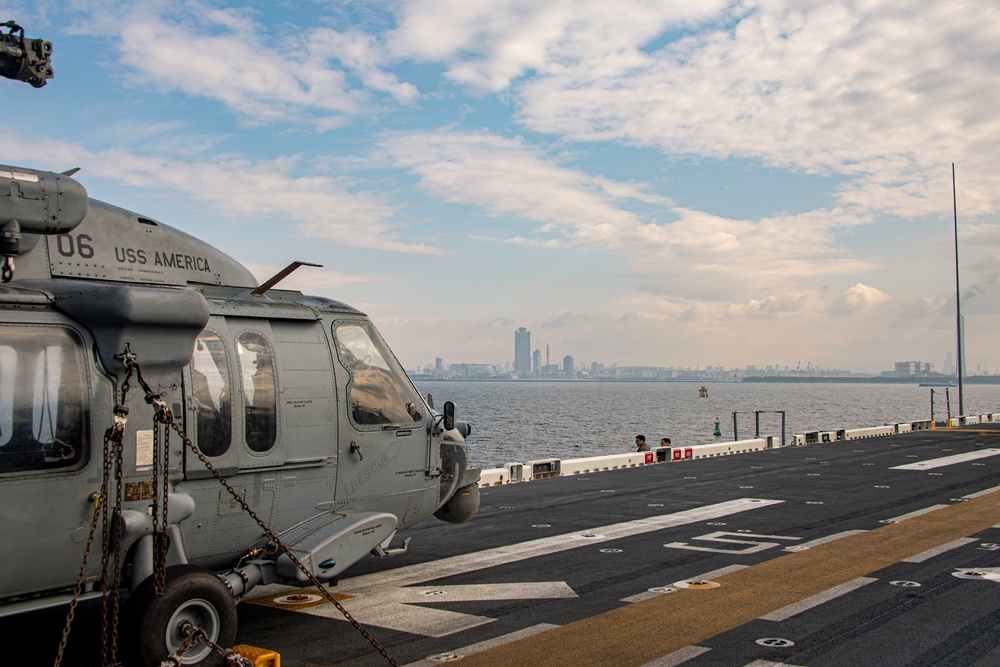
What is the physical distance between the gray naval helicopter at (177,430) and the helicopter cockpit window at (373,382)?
0.08ft

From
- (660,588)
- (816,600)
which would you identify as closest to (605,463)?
(660,588)

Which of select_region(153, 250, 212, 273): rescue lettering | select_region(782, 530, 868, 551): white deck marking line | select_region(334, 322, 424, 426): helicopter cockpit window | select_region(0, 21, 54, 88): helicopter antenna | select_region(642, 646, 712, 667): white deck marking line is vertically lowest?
select_region(782, 530, 868, 551): white deck marking line

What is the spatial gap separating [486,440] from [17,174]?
6518cm

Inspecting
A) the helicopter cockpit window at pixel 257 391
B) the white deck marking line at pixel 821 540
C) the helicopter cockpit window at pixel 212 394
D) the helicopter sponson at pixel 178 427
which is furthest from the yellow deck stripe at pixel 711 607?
the helicopter cockpit window at pixel 212 394

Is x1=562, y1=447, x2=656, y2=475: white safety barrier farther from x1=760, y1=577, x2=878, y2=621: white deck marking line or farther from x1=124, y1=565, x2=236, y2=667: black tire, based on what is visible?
x1=124, y1=565, x2=236, y2=667: black tire

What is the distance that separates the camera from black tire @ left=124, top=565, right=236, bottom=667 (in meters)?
6.79

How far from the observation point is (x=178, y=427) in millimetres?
7051

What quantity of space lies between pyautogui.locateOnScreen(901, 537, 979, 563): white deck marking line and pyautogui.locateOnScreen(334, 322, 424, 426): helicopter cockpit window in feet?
23.4

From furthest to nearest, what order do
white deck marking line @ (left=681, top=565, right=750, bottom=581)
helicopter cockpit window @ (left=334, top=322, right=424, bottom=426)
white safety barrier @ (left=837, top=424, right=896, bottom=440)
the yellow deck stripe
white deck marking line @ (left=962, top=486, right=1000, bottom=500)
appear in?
white safety barrier @ (left=837, top=424, right=896, bottom=440) → white deck marking line @ (left=962, top=486, right=1000, bottom=500) → white deck marking line @ (left=681, top=565, right=750, bottom=581) → helicopter cockpit window @ (left=334, top=322, right=424, bottom=426) → the yellow deck stripe

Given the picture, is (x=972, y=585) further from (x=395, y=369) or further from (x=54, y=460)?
(x=54, y=460)

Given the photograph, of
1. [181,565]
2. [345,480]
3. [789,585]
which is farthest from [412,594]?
[789,585]

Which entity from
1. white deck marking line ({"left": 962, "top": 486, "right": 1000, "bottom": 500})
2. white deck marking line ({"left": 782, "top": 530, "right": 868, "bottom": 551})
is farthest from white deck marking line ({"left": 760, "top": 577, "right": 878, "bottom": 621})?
white deck marking line ({"left": 962, "top": 486, "right": 1000, "bottom": 500})

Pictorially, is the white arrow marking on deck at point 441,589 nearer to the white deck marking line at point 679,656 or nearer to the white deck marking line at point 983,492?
the white deck marking line at point 679,656

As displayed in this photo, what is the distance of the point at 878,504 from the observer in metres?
17.0
